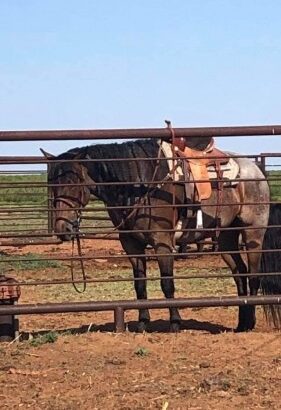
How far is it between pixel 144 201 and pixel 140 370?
238 cm

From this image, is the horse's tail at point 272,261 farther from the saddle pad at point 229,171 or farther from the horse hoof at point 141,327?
the horse hoof at point 141,327

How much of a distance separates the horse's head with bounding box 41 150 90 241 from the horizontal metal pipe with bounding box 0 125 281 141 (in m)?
1.04

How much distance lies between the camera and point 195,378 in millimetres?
5422

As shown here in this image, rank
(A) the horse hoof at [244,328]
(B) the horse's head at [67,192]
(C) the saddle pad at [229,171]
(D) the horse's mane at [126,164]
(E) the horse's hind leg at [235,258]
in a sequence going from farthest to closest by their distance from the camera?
1. (E) the horse's hind leg at [235,258]
2. (C) the saddle pad at [229,171]
3. (A) the horse hoof at [244,328]
4. (D) the horse's mane at [126,164]
5. (B) the horse's head at [67,192]

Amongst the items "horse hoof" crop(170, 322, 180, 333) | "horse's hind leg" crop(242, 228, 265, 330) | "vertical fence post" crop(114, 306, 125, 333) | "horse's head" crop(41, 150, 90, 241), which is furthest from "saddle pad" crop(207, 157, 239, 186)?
"vertical fence post" crop(114, 306, 125, 333)

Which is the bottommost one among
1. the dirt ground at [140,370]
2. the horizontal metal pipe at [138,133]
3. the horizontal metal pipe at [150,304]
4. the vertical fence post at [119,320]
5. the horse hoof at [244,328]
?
the horse hoof at [244,328]

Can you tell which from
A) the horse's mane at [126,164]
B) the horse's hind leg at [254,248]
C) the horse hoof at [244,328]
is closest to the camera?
the horse's mane at [126,164]

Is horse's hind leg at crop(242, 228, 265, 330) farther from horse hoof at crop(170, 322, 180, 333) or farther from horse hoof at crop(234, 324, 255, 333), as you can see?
horse hoof at crop(170, 322, 180, 333)

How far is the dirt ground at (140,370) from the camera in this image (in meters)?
4.96

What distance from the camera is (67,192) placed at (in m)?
7.59

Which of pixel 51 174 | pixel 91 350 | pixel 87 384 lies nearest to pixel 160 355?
A: pixel 91 350

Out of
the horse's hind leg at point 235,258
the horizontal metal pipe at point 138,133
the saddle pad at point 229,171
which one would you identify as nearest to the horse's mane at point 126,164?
the saddle pad at point 229,171

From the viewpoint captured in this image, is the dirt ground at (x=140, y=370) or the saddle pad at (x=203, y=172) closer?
the dirt ground at (x=140, y=370)

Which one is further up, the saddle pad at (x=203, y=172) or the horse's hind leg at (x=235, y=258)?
the saddle pad at (x=203, y=172)
